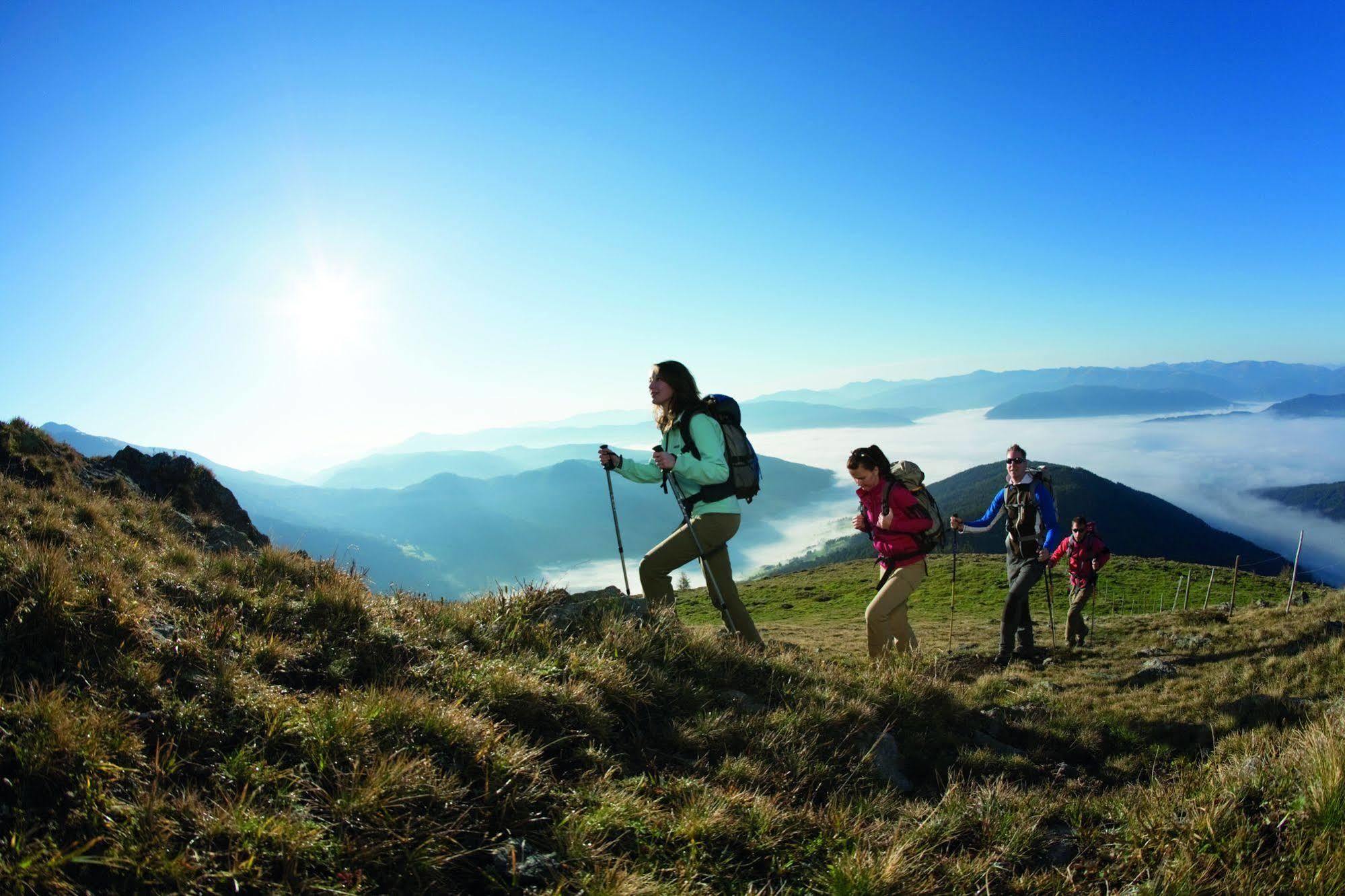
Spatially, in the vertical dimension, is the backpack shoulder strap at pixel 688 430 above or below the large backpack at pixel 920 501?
above

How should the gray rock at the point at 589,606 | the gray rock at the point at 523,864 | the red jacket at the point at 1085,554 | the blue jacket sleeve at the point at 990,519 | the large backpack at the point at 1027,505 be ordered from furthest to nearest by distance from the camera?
the red jacket at the point at 1085,554 < the large backpack at the point at 1027,505 < the blue jacket sleeve at the point at 990,519 < the gray rock at the point at 589,606 < the gray rock at the point at 523,864

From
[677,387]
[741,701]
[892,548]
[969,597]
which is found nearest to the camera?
[741,701]

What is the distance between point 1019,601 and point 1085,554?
463 centimetres

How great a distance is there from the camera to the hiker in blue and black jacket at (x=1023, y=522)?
10289 millimetres

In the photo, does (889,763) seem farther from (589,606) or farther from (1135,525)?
(1135,525)

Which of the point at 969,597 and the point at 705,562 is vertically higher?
the point at 705,562

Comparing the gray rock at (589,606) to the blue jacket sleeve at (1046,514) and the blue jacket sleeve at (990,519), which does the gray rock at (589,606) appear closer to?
the blue jacket sleeve at (990,519)

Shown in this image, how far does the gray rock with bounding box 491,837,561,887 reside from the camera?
262cm

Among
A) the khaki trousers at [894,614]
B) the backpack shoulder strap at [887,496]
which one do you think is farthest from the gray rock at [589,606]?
the backpack shoulder strap at [887,496]

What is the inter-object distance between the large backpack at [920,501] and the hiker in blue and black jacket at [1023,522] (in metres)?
Result: 2.52

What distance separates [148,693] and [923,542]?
24.1 feet

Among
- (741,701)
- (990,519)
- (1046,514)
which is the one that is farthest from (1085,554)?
(741,701)

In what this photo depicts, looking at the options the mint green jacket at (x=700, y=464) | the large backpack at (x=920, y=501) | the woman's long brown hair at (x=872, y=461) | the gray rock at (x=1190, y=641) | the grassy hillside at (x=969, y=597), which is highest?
the mint green jacket at (x=700, y=464)

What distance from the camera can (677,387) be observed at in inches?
255
